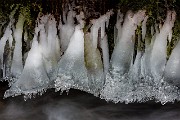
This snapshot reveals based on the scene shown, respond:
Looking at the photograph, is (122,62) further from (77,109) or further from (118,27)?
(77,109)

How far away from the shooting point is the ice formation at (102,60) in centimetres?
256

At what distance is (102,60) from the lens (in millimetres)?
2643

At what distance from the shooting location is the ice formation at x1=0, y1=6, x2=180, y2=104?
8.39ft

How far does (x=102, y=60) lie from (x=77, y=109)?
36 centimetres

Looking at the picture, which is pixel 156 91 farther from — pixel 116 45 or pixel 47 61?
pixel 47 61

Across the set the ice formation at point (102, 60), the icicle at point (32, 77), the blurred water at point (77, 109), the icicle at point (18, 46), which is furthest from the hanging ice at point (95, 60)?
the icicle at point (18, 46)

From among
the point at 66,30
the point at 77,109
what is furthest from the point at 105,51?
the point at 77,109

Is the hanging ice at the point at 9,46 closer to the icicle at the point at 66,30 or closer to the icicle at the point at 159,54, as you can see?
the icicle at the point at 66,30

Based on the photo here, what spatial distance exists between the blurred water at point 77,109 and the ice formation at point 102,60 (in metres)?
0.09

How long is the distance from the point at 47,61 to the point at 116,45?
468 mm

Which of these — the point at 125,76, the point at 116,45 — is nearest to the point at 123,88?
the point at 125,76

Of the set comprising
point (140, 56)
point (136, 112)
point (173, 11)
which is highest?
point (173, 11)

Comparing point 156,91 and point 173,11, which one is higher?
point 173,11

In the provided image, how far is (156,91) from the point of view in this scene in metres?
2.54
